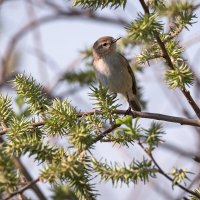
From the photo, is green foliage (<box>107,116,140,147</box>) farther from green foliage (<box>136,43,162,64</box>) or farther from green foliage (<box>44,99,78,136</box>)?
green foliage (<box>136,43,162,64</box>)

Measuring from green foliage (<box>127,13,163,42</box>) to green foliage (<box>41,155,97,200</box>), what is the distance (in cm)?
55

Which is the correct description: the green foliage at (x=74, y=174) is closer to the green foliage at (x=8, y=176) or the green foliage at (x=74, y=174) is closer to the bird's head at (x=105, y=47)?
the green foliage at (x=8, y=176)

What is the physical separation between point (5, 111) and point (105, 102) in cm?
49

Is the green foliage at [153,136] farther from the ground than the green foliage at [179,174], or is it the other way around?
the green foliage at [153,136]

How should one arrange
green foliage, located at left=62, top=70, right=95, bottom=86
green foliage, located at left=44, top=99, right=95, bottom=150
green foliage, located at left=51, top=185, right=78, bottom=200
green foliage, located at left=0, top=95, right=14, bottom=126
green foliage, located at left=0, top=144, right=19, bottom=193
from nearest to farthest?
green foliage, located at left=0, top=144, right=19, bottom=193
green foliage, located at left=44, top=99, right=95, bottom=150
green foliage, located at left=0, top=95, right=14, bottom=126
green foliage, located at left=51, top=185, right=78, bottom=200
green foliage, located at left=62, top=70, right=95, bottom=86

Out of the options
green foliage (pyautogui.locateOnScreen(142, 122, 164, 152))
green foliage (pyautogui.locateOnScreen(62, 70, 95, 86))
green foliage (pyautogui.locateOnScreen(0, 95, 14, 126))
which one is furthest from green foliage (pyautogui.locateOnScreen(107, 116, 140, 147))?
green foliage (pyautogui.locateOnScreen(62, 70, 95, 86))

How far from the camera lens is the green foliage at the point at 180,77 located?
2324mm

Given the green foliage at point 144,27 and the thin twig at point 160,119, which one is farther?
the thin twig at point 160,119

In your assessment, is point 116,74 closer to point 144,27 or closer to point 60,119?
point 60,119

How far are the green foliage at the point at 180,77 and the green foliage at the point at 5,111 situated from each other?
794 millimetres

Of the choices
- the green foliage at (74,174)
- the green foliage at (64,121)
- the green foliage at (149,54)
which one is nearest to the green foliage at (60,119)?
the green foliage at (64,121)

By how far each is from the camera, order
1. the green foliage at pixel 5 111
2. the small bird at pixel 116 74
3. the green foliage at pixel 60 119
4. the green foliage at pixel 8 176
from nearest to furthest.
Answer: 1. the green foliage at pixel 8 176
2. the green foliage at pixel 60 119
3. the green foliage at pixel 5 111
4. the small bird at pixel 116 74

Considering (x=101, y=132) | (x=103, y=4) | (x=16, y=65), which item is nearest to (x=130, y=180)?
(x=101, y=132)

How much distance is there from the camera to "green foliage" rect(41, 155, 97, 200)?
184cm
